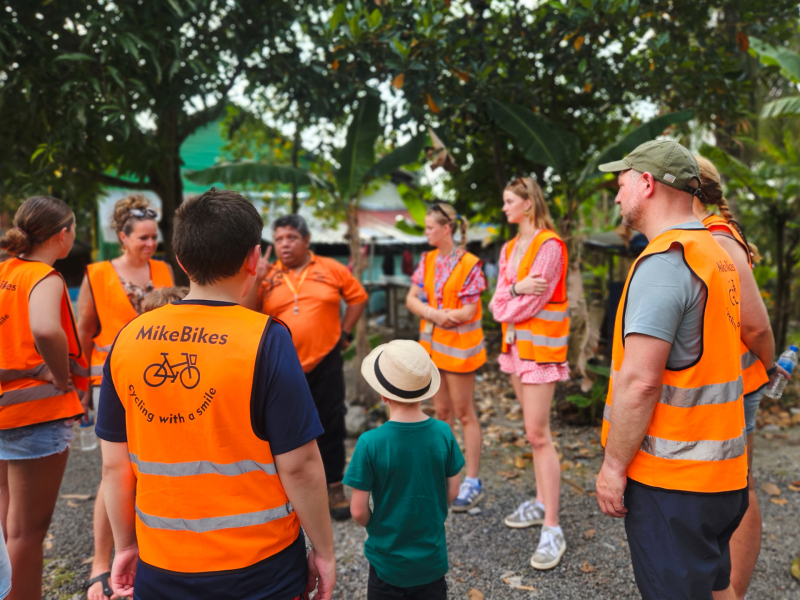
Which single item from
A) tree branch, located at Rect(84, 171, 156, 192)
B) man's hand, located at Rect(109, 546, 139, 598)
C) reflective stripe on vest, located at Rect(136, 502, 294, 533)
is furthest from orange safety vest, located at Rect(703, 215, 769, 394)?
tree branch, located at Rect(84, 171, 156, 192)

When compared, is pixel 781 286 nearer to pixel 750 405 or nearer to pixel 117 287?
pixel 750 405

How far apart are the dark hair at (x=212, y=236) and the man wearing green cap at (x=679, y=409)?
1.32 m

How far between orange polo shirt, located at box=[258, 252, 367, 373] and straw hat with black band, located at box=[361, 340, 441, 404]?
1377 millimetres

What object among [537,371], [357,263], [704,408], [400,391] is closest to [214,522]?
[400,391]

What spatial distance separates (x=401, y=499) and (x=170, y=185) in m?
6.27

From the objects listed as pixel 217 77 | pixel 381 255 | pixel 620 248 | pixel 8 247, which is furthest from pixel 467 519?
pixel 381 255

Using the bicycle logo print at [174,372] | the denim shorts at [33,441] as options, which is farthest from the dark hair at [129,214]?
the bicycle logo print at [174,372]

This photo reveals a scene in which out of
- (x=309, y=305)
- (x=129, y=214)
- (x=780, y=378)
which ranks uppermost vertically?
(x=129, y=214)

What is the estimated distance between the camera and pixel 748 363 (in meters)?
2.50

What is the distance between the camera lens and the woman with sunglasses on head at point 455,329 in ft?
12.8

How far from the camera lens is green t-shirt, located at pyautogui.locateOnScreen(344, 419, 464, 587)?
209cm

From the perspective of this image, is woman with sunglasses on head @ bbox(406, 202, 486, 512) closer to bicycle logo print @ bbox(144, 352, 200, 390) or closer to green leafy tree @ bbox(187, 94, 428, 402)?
green leafy tree @ bbox(187, 94, 428, 402)

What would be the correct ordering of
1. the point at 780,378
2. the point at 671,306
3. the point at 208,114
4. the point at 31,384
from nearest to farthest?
the point at 671,306 → the point at 31,384 → the point at 780,378 → the point at 208,114

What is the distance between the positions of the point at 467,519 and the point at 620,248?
538 cm
